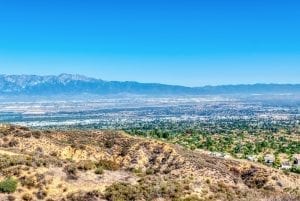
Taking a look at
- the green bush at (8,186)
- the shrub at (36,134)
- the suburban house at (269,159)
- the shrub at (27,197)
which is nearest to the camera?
the shrub at (27,197)

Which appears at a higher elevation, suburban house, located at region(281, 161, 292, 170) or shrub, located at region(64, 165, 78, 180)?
shrub, located at region(64, 165, 78, 180)

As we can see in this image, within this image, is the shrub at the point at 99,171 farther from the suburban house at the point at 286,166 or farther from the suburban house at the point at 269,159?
the suburban house at the point at 269,159

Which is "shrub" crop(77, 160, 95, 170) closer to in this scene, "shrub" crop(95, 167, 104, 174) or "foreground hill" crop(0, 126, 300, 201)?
"foreground hill" crop(0, 126, 300, 201)

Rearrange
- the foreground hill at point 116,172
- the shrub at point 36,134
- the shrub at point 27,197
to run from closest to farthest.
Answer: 1. the shrub at point 27,197
2. the foreground hill at point 116,172
3. the shrub at point 36,134

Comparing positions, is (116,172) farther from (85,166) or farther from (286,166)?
(286,166)

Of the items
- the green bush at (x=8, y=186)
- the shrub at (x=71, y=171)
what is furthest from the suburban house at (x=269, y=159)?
the green bush at (x=8, y=186)

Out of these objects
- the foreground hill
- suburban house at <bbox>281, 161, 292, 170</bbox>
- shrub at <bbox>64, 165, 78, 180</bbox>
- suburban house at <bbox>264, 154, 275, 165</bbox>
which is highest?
shrub at <bbox>64, 165, 78, 180</bbox>

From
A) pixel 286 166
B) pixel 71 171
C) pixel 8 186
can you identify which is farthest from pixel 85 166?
pixel 286 166

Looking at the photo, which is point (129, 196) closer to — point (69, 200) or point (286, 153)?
point (69, 200)

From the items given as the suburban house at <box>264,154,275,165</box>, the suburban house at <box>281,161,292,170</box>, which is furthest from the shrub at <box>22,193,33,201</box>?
the suburban house at <box>264,154,275,165</box>

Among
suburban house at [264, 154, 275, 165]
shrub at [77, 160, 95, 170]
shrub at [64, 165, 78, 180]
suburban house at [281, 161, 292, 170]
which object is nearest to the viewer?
shrub at [64, 165, 78, 180]
